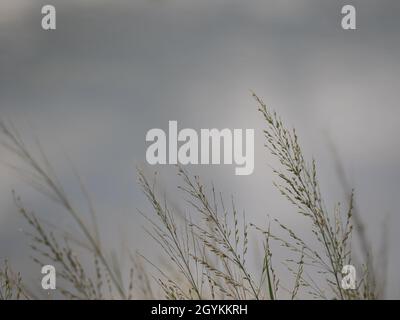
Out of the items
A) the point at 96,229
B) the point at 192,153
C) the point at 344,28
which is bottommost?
the point at 96,229

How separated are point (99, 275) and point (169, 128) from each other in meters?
1.13

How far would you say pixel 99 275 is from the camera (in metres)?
1.40

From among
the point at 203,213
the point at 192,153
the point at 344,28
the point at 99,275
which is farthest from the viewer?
the point at 344,28
